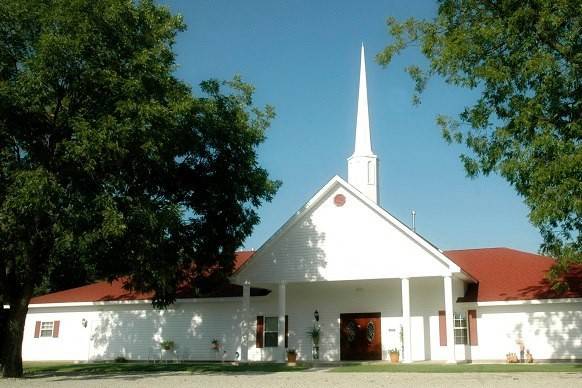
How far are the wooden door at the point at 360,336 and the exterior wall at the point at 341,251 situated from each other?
3430 mm

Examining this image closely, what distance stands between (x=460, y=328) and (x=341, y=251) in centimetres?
624

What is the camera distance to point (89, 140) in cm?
1795

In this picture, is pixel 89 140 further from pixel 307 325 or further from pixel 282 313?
pixel 307 325

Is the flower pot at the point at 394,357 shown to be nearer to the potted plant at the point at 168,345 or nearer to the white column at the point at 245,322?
the white column at the point at 245,322

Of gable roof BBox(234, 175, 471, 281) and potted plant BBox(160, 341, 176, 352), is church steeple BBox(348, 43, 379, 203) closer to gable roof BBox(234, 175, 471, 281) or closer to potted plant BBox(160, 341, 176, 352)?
gable roof BBox(234, 175, 471, 281)

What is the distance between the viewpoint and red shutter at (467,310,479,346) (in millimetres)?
26959

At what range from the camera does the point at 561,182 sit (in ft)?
54.4

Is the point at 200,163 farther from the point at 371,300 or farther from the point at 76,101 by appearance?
the point at 371,300

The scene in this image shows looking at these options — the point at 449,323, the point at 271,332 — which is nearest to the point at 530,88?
the point at 449,323

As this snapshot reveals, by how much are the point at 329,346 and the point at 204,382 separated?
1242 centimetres

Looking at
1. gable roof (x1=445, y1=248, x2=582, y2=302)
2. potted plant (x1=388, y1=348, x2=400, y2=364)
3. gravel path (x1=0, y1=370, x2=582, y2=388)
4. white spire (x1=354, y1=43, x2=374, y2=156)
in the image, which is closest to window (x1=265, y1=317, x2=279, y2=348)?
potted plant (x1=388, y1=348, x2=400, y2=364)

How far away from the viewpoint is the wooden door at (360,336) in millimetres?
28031

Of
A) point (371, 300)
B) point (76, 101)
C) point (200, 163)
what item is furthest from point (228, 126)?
point (371, 300)

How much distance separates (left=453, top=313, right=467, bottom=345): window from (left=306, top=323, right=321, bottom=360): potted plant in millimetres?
5984
